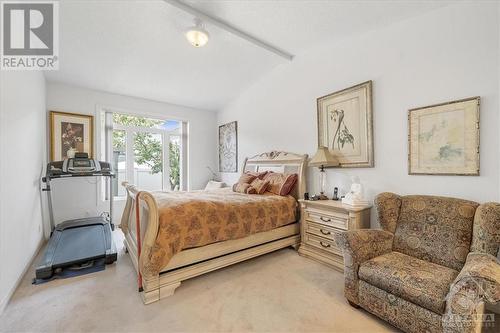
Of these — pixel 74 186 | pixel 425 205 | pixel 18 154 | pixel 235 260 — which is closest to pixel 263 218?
pixel 235 260

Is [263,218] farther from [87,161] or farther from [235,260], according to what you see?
[87,161]

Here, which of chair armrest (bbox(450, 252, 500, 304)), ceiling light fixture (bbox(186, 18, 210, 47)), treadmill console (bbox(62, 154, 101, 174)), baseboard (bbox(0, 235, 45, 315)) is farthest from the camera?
treadmill console (bbox(62, 154, 101, 174))

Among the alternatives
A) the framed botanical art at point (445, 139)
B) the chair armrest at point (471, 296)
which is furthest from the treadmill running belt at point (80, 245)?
the framed botanical art at point (445, 139)

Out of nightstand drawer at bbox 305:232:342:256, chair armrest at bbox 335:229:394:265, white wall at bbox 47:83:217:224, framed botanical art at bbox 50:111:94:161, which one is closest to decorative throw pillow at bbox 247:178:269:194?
nightstand drawer at bbox 305:232:342:256

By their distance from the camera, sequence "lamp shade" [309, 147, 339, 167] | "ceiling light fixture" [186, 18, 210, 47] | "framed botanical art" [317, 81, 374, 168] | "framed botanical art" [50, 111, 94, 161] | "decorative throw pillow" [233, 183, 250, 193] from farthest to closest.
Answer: "framed botanical art" [50, 111, 94, 161] < "decorative throw pillow" [233, 183, 250, 193] < "lamp shade" [309, 147, 339, 167] < "framed botanical art" [317, 81, 374, 168] < "ceiling light fixture" [186, 18, 210, 47]

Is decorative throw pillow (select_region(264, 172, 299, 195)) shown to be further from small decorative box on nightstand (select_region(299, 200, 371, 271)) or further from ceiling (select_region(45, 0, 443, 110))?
ceiling (select_region(45, 0, 443, 110))

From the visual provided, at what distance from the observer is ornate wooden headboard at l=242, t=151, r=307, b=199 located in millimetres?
3365

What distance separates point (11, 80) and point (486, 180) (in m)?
4.71

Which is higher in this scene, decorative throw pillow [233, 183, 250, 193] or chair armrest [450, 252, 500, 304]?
decorative throw pillow [233, 183, 250, 193]

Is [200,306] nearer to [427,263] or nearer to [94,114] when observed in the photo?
[427,263]

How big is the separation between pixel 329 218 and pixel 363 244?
778mm

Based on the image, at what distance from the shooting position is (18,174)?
7.64 feet

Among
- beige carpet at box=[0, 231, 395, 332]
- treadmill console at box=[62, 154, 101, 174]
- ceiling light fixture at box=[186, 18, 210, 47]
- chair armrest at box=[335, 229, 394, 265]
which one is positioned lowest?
beige carpet at box=[0, 231, 395, 332]

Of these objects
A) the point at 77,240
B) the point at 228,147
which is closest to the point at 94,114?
the point at 77,240
